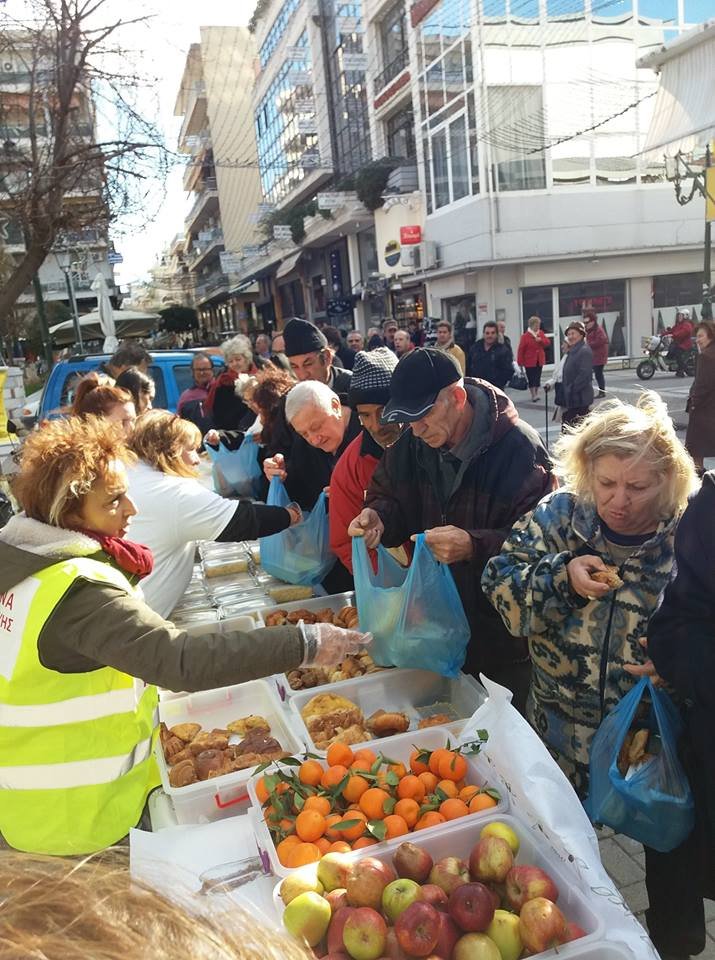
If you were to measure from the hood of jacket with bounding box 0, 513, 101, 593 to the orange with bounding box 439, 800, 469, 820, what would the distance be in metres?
1.09

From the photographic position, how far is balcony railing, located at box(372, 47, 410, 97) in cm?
2281

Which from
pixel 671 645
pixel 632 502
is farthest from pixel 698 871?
pixel 632 502

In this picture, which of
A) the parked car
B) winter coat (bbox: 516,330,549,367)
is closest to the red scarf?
the parked car

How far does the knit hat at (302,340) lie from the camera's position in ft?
14.3

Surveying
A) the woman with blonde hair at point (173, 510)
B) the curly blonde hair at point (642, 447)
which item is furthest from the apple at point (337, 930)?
the woman with blonde hair at point (173, 510)

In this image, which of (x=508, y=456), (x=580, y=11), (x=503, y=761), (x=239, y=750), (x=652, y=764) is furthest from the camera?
(x=580, y=11)

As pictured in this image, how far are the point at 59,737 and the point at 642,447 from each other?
1741mm

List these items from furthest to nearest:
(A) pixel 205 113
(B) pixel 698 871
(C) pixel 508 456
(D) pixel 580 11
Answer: (A) pixel 205 113, (D) pixel 580 11, (C) pixel 508 456, (B) pixel 698 871

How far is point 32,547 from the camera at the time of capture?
1.66 meters

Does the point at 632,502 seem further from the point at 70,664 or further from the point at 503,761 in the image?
the point at 70,664

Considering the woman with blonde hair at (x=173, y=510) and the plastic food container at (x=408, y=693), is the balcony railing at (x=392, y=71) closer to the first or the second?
the woman with blonde hair at (x=173, y=510)

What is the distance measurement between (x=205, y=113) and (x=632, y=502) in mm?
56096

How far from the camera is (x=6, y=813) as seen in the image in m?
1.77

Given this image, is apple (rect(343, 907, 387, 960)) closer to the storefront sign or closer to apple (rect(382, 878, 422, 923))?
apple (rect(382, 878, 422, 923))
